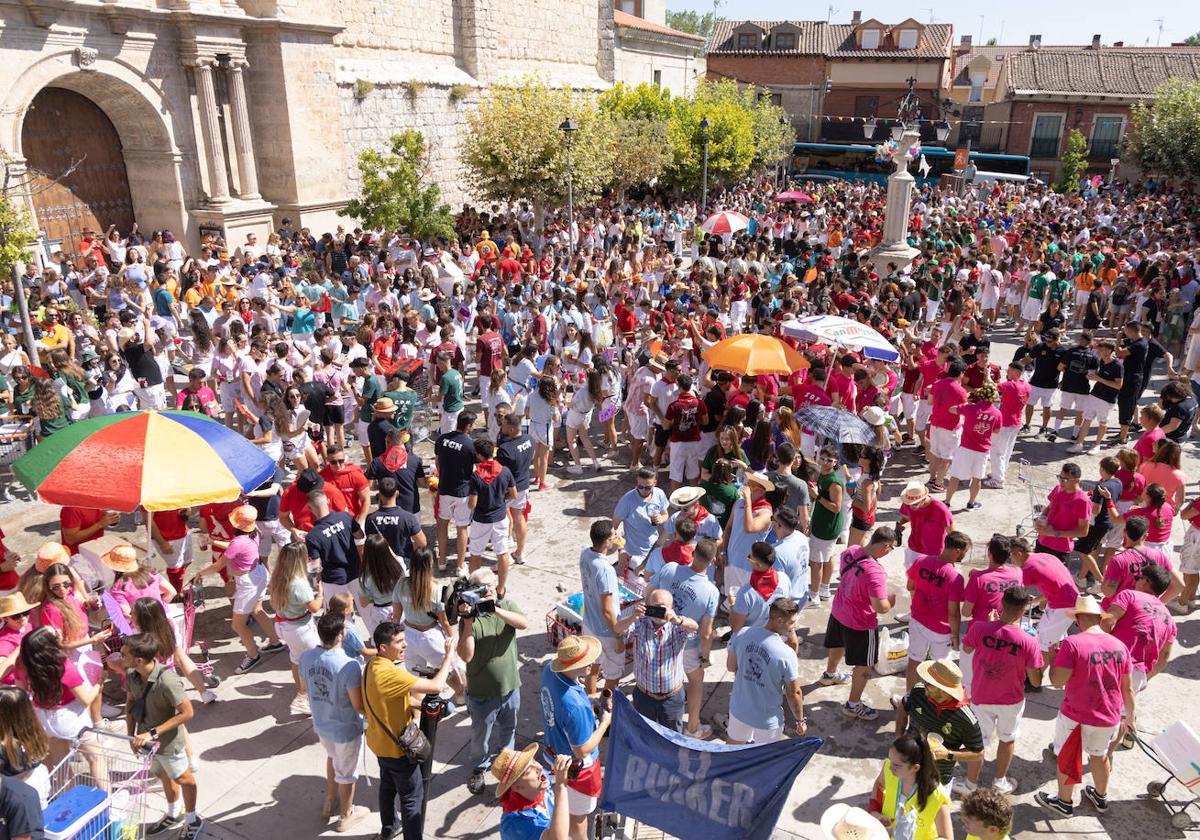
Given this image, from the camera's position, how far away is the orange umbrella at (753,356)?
30.1ft

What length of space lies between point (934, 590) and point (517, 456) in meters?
3.91

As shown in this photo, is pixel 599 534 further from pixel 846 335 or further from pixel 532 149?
pixel 532 149

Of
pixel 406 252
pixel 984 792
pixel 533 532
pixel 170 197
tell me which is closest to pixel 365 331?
pixel 533 532

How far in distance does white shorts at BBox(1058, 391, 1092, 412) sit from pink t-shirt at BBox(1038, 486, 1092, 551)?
→ 4.57 meters

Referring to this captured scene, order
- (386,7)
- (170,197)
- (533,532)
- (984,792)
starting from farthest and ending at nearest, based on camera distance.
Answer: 1. (386,7)
2. (170,197)
3. (533,532)
4. (984,792)

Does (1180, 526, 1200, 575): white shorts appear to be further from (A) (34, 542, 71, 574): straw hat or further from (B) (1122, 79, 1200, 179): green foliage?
(B) (1122, 79, 1200, 179): green foliage

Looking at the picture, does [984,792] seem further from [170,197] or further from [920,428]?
[170,197]

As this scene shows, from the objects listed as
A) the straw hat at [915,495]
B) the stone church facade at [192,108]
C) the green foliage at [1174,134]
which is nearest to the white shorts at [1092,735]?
the straw hat at [915,495]

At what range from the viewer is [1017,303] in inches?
707

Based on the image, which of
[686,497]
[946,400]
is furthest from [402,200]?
[686,497]

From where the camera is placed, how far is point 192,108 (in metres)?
19.4

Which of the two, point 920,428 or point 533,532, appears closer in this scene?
point 533,532

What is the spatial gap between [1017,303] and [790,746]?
1650 centimetres

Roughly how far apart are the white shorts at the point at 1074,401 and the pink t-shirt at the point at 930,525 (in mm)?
5612
